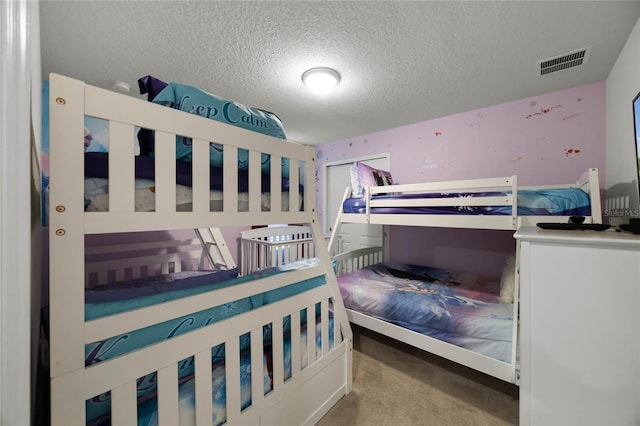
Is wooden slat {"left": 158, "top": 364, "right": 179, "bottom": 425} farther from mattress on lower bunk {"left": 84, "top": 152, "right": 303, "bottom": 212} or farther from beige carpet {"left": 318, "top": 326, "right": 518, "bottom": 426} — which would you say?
beige carpet {"left": 318, "top": 326, "right": 518, "bottom": 426}

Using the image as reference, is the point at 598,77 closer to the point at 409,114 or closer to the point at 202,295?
the point at 409,114

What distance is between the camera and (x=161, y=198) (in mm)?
828

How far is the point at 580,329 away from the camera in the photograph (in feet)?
2.92

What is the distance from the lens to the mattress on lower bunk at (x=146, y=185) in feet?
2.41

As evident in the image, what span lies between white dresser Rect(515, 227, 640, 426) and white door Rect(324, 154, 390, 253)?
2.31 metres

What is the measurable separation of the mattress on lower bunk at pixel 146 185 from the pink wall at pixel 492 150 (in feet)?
8.23

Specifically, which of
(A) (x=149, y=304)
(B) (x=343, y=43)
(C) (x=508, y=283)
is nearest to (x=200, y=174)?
(A) (x=149, y=304)

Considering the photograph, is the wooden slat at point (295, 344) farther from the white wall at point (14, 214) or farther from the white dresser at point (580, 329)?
the white dresser at point (580, 329)

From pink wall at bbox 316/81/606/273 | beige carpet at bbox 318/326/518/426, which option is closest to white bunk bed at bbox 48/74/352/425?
beige carpet at bbox 318/326/518/426

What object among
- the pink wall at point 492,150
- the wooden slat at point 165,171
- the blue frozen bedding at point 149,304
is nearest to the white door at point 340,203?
the pink wall at point 492,150

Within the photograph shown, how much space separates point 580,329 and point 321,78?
79.4 inches

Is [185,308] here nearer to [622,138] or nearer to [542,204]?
[542,204]

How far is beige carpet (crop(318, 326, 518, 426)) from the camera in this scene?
137cm

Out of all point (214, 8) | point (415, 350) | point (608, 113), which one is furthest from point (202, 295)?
point (608, 113)
